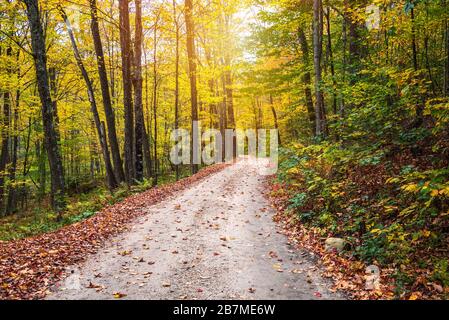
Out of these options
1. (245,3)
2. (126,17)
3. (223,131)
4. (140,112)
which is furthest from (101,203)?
(223,131)

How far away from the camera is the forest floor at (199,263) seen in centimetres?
549

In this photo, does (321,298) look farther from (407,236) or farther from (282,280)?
(407,236)

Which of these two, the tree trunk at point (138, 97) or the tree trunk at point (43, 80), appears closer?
the tree trunk at point (43, 80)

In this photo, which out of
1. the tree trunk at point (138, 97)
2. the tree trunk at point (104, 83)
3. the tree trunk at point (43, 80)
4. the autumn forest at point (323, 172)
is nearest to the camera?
the autumn forest at point (323, 172)

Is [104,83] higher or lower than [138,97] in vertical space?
higher

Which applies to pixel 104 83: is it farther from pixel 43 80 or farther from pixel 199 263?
pixel 199 263

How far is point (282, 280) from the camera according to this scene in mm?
5812

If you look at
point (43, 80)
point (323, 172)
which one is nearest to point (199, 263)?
point (323, 172)

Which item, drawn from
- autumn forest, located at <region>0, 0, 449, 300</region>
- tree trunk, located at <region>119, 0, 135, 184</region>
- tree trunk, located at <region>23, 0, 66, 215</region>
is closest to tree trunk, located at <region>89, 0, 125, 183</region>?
autumn forest, located at <region>0, 0, 449, 300</region>

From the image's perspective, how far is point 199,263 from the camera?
667 cm

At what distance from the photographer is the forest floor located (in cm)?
549

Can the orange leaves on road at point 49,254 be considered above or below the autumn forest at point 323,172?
below

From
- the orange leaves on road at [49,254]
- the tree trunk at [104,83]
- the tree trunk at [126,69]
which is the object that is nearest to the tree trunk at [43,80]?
the orange leaves on road at [49,254]

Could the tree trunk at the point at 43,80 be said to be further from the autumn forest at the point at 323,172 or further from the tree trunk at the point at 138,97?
the tree trunk at the point at 138,97
